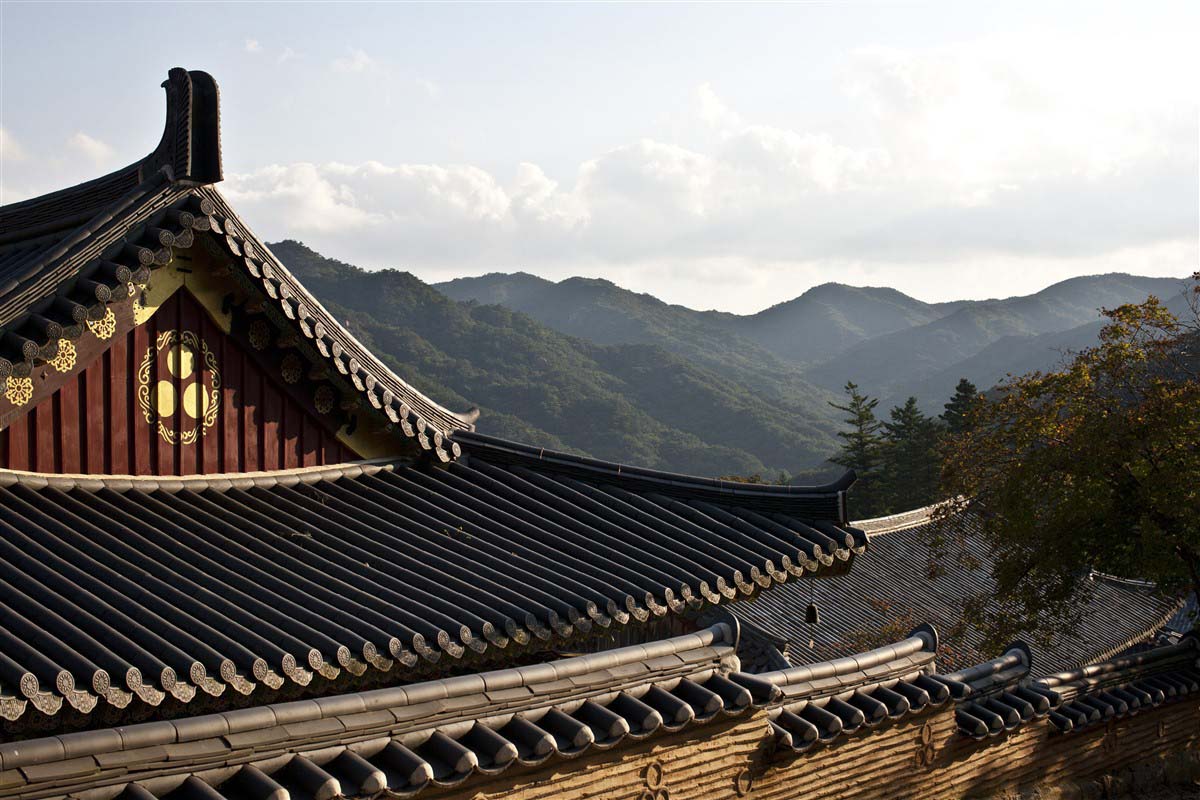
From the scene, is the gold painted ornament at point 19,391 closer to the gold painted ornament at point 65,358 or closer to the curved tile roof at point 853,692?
the gold painted ornament at point 65,358

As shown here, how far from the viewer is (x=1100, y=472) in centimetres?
1560

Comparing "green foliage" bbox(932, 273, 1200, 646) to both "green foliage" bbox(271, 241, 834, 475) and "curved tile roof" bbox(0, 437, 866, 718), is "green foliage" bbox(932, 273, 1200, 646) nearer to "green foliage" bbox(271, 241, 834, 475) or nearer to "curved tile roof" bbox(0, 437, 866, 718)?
"curved tile roof" bbox(0, 437, 866, 718)

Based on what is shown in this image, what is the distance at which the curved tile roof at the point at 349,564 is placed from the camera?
19.8ft

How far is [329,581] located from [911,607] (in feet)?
87.6

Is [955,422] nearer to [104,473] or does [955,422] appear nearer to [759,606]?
[759,606]

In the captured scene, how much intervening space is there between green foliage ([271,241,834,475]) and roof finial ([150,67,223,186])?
110503 mm

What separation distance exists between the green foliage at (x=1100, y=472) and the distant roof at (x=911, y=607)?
8.44m

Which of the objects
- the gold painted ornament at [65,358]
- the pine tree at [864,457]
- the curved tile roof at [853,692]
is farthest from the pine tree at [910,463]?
the gold painted ornament at [65,358]

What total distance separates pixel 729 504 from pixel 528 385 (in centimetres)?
12799

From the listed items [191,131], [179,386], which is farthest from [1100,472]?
[191,131]

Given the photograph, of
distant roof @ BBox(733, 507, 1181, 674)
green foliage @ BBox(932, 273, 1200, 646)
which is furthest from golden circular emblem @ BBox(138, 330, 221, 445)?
distant roof @ BBox(733, 507, 1181, 674)

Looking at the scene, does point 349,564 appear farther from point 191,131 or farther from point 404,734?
point 191,131

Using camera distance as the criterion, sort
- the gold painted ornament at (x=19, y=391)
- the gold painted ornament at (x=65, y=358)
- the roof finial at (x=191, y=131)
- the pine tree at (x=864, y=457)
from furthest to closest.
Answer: the pine tree at (x=864, y=457) < the roof finial at (x=191, y=131) < the gold painted ornament at (x=65, y=358) < the gold painted ornament at (x=19, y=391)

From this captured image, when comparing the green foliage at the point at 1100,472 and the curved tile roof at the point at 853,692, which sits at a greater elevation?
the green foliage at the point at 1100,472
